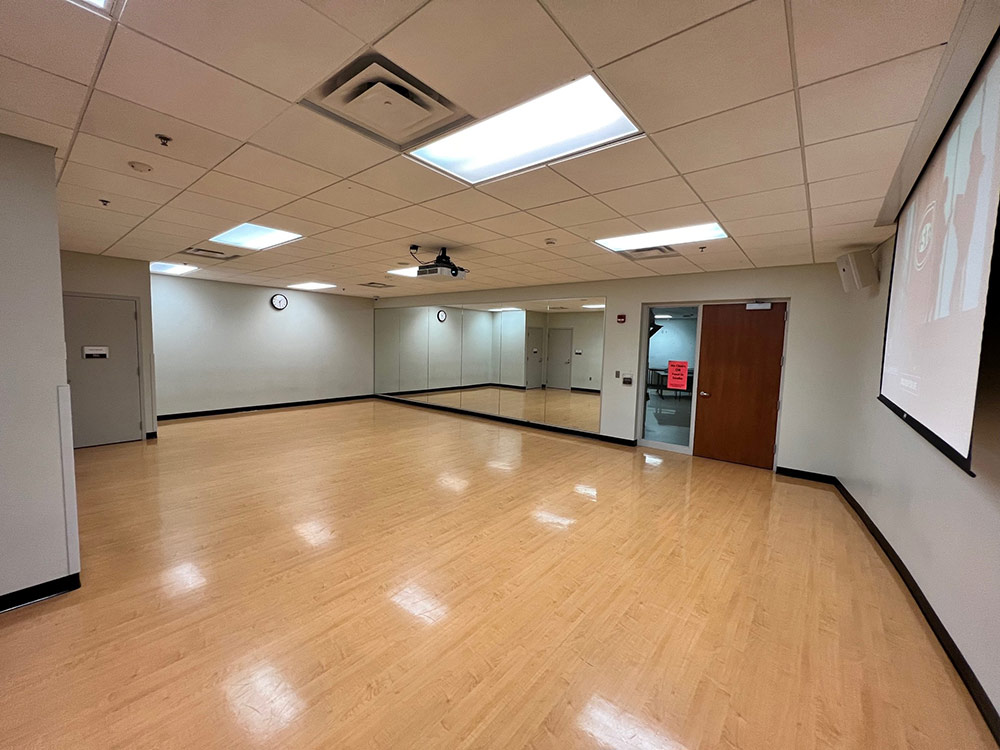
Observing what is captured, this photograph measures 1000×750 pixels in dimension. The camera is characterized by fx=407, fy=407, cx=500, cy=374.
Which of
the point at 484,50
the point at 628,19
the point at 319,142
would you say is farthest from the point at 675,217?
the point at 319,142

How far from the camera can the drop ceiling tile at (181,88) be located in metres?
1.66

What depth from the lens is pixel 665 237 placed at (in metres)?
4.23

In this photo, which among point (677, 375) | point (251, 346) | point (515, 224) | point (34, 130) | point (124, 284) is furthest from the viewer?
point (251, 346)

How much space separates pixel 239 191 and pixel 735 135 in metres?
3.40

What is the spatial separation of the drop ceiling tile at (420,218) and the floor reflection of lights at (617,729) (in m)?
3.44

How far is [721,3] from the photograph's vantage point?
136cm

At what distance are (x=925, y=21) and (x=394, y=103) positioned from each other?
2035 mm

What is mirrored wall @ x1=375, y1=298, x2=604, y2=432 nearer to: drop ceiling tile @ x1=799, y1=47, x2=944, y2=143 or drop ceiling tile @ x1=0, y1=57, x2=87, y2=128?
drop ceiling tile @ x1=799, y1=47, x2=944, y2=143

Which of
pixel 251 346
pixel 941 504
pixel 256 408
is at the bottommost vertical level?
pixel 256 408

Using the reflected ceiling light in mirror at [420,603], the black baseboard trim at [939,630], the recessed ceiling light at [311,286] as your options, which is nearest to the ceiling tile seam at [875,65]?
the black baseboard trim at [939,630]

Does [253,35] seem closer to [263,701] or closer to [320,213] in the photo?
[320,213]

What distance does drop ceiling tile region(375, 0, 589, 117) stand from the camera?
143 cm

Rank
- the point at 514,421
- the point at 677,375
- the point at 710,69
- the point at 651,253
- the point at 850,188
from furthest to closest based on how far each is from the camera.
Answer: the point at 514,421
the point at 677,375
the point at 651,253
the point at 850,188
the point at 710,69

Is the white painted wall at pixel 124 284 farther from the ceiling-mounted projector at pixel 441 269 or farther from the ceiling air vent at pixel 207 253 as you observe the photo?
the ceiling-mounted projector at pixel 441 269
